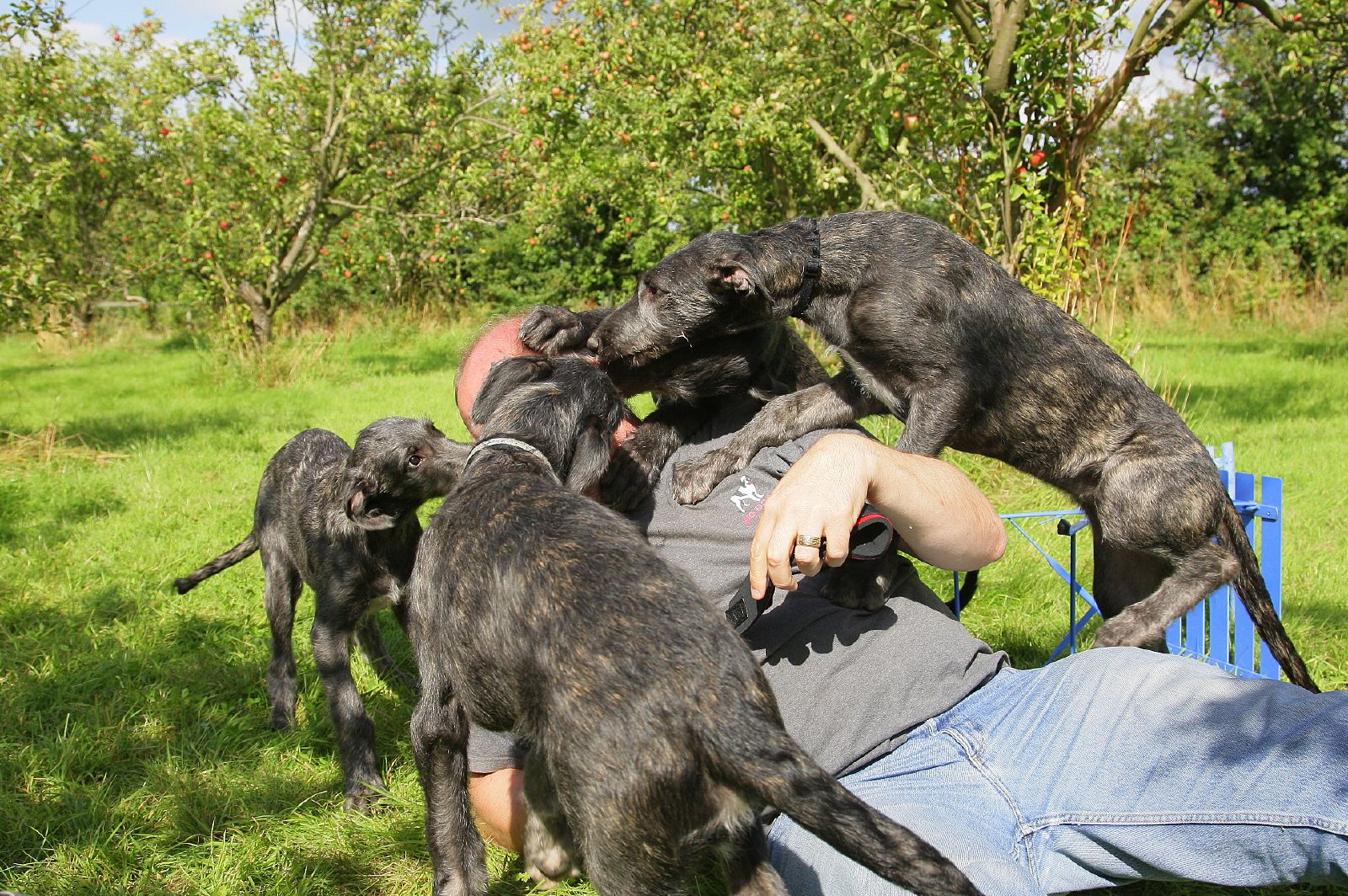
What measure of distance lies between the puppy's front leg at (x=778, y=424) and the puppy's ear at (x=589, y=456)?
288 millimetres

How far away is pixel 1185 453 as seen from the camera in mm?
3771

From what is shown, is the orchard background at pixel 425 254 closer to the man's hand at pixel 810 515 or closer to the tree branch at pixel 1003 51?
the tree branch at pixel 1003 51

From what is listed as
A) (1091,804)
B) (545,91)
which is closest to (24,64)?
(545,91)

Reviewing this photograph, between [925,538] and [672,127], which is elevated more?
[672,127]

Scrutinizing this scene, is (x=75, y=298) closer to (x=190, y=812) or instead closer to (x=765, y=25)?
(x=190, y=812)

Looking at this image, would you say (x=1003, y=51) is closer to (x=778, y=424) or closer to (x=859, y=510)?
(x=778, y=424)

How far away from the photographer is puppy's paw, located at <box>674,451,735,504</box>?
317 centimetres

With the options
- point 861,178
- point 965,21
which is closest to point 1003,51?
point 965,21

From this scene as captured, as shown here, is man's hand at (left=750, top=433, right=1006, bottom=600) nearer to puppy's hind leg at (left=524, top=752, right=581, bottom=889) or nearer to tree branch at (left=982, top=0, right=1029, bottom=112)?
puppy's hind leg at (left=524, top=752, right=581, bottom=889)

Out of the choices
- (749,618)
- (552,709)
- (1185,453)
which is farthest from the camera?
(1185,453)

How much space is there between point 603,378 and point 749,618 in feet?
3.85

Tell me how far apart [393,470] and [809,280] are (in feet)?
5.94

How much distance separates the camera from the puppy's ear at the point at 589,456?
3.02 m

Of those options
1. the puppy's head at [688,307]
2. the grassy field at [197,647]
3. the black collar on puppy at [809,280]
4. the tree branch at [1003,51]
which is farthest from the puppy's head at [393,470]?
the tree branch at [1003,51]
